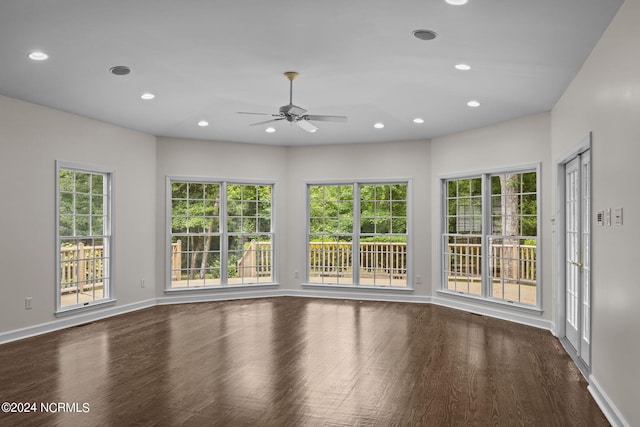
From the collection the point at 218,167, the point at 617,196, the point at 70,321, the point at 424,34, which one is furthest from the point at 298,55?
the point at 70,321

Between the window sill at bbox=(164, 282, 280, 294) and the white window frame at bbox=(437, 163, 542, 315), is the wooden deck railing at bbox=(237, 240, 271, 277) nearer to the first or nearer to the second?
the window sill at bbox=(164, 282, 280, 294)

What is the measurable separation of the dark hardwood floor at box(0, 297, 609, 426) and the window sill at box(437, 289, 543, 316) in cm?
27

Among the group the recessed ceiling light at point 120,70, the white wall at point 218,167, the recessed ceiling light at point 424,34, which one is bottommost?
the white wall at point 218,167

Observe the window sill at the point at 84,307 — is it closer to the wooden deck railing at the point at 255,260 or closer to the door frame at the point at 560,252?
the wooden deck railing at the point at 255,260

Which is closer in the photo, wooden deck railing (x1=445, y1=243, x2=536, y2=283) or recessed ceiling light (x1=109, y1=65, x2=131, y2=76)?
recessed ceiling light (x1=109, y1=65, x2=131, y2=76)

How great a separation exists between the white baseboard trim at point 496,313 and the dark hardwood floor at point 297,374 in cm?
20

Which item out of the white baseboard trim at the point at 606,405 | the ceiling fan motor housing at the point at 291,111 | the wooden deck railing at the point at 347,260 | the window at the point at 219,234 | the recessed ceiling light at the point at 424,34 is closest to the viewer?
the white baseboard trim at the point at 606,405

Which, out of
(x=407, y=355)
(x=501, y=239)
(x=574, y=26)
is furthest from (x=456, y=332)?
(x=574, y=26)

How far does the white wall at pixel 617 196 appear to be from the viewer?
3.02 metres

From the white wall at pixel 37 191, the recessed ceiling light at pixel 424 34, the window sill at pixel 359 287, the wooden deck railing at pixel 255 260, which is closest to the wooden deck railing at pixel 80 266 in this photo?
the white wall at pixel 37 191

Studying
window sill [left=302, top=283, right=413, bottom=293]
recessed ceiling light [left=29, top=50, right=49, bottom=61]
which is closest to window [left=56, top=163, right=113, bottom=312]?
recessed ceiling light [left=29, top=50, right=49, bottom=61]

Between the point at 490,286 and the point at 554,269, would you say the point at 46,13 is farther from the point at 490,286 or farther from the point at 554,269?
the point at 490,286

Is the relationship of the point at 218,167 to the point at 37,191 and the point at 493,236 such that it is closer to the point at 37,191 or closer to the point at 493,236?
the point at 37,191

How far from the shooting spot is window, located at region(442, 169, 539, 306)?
266 inches
